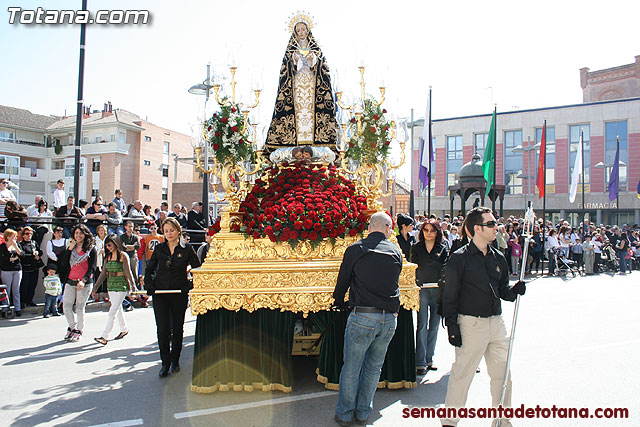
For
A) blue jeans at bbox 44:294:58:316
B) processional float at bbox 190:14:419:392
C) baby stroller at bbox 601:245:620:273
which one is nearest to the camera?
processional float at bbox 190:14:419:392

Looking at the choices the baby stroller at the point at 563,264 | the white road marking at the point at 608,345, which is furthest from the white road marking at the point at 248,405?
the baby stroller at the point at 563,264

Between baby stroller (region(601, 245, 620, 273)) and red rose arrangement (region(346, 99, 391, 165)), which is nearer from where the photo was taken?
red rose arrangement (region(346, 99, 391, 165))

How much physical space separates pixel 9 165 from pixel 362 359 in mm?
49815

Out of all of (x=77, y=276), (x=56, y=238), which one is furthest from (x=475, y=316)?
(x=56, y=238)

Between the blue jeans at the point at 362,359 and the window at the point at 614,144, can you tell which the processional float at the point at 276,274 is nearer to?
the blue jeans at the point at 362,359

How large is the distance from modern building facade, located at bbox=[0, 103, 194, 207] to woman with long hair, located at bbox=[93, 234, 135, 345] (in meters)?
37.3

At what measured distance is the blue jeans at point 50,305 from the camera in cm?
957

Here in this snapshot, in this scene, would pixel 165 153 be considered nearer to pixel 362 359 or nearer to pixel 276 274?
pixel 276 274

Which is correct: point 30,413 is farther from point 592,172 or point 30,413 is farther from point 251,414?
point 592,172

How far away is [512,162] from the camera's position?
43.3 meters

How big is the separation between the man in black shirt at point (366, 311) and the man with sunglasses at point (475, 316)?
491 millimetres

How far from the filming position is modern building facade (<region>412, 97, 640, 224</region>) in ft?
129

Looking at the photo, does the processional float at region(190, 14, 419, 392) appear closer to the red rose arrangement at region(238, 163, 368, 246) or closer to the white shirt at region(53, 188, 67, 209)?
the red rose arrangement at region(238, 163, 368, 246)

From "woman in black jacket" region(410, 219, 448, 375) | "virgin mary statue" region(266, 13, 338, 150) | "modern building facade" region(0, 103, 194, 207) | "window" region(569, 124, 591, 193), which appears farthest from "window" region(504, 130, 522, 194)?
"woman in black jacket" region(410, 219, 448, 375)
